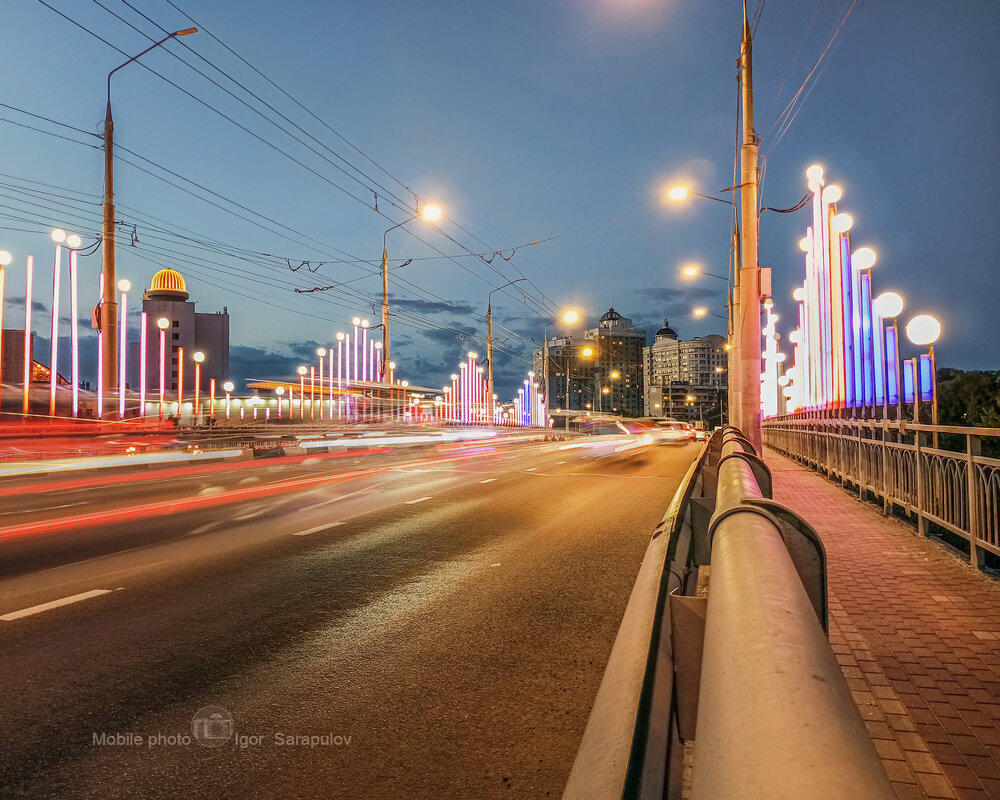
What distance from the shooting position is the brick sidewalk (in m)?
2.91

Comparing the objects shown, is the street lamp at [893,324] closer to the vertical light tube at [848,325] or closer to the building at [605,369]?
the vertical light tube at [848,325]

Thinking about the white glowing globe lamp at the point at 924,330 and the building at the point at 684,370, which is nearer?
the white glowing globe lamp at the point at 924,330

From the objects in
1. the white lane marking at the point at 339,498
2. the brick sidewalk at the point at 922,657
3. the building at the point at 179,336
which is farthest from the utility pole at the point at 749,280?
the building at the point at 179,336

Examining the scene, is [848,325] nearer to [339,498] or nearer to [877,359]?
[877,359]

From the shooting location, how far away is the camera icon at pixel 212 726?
329cm

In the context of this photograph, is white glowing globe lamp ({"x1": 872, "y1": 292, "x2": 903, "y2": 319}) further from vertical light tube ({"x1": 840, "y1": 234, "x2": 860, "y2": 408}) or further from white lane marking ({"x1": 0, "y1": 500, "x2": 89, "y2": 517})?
white lane marking ({"x1": 0, "y1": 500, "x2": 89, "y2": 517})

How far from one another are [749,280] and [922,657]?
11.5 meters

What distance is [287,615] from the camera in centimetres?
540


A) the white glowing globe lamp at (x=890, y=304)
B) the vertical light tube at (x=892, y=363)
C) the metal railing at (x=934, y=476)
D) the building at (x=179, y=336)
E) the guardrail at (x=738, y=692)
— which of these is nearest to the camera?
the guardrail at (x=738, y=692)

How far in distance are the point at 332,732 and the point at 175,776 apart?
71cm

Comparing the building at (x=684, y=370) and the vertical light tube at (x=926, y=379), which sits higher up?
the building at (x=684, y=370)

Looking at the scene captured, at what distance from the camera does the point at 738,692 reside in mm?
1288

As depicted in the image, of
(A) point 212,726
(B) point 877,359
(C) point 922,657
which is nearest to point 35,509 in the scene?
(A) point 212,726

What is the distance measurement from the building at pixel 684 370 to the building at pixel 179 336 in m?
91.7
